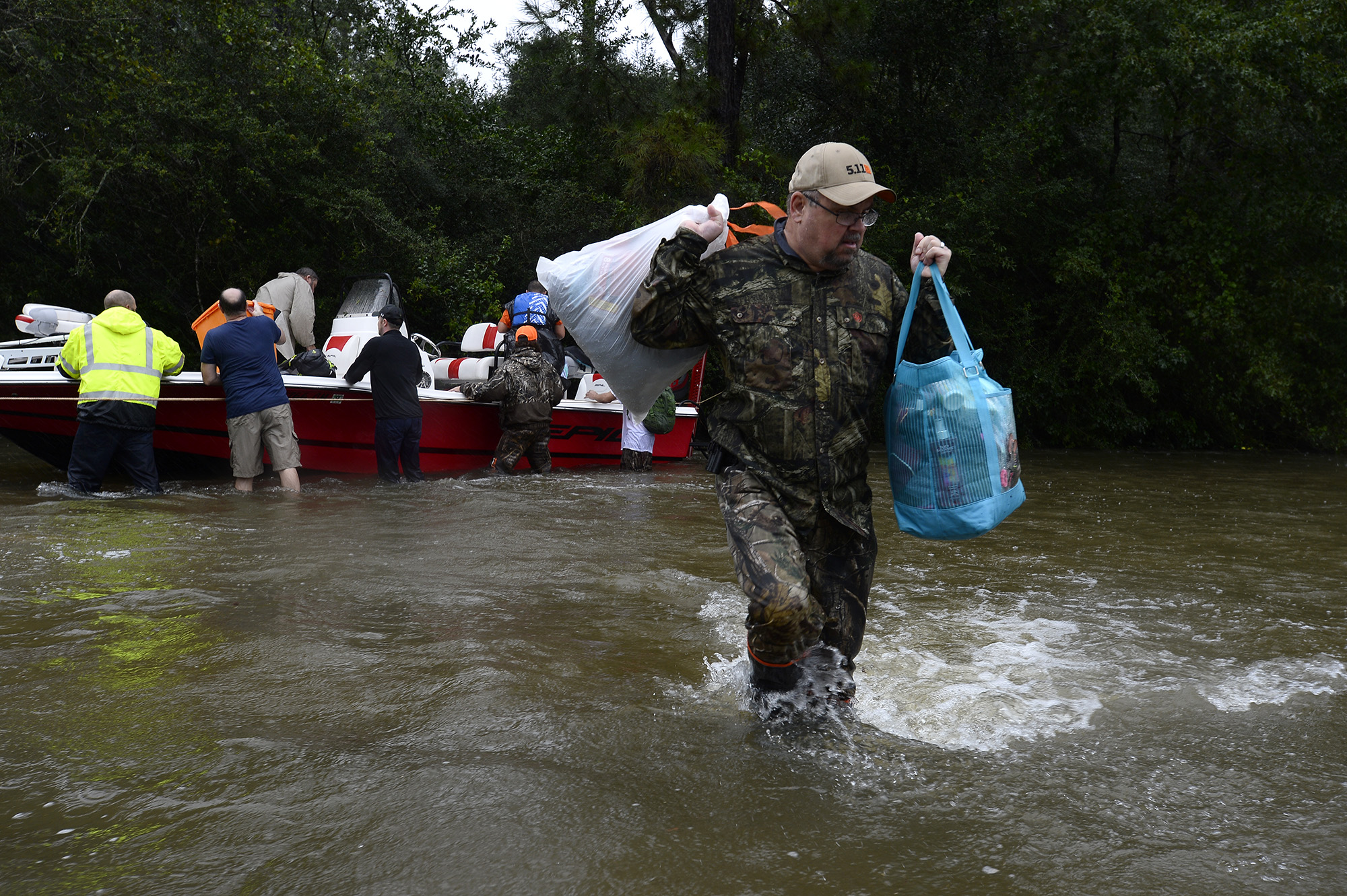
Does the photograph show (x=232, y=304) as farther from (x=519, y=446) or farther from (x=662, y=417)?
(x=662, y=417)

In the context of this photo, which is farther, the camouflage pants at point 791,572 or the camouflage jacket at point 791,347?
the camouflage jacket at point 791,347

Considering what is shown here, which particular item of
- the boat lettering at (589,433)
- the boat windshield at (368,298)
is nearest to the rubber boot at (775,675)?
the boat lettering at (589,433)

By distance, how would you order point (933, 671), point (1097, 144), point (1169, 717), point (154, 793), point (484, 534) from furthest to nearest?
point (1097, 144) < point (484, 534) < point (933, 671) < point (1169, 717) < point (154, 793)

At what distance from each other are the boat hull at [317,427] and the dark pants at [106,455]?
77cm

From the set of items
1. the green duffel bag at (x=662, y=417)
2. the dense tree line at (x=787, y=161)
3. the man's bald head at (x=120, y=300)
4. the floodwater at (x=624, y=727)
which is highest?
the dense tree line at (x=787, y=161)

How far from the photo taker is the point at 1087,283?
17.4 meters

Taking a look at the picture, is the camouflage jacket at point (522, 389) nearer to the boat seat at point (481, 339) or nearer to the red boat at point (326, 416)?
the red boat at point (326, 416)

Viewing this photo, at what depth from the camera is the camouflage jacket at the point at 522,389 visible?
35.7ft

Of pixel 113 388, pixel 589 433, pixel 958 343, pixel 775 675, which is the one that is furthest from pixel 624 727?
pixel 589 433

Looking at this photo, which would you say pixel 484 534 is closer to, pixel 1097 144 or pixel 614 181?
pixel 614 181

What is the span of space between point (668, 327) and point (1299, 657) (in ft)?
10.7

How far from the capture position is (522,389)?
35.9 ft

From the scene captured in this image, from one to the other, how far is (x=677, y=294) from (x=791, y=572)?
944 mm


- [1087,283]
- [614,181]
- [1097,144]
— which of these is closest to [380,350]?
[614,181]
